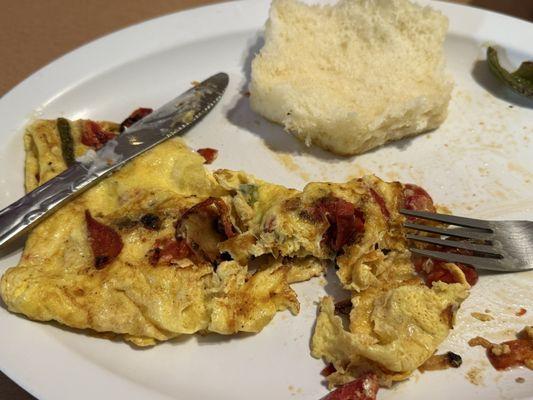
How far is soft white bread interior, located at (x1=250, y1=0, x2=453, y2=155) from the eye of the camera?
2.87 meters

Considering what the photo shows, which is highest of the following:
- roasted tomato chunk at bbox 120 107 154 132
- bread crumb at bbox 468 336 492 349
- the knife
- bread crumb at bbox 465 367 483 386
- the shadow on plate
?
the knife

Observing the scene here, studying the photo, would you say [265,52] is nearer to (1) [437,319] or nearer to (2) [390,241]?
(2) [390,241]

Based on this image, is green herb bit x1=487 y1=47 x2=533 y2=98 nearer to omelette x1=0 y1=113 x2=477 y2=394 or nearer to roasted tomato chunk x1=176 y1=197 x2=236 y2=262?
omelette x1=0 y1=113 x2=477 y2=394

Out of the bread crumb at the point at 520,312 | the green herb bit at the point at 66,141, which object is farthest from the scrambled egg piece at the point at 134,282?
the bread crumb at the point at 520,312

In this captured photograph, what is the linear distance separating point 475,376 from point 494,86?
1.90 meters

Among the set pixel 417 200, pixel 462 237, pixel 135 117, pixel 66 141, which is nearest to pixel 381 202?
pixel 417 200

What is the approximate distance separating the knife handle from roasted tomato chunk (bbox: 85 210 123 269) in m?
0.19

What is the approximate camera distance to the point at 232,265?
7.29 ft

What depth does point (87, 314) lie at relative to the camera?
2.12 metres

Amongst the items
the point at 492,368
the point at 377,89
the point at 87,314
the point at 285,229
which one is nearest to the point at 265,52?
the point at 377,89

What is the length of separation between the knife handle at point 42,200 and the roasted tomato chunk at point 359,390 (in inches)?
56.9

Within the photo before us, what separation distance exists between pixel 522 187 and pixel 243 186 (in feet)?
4.80

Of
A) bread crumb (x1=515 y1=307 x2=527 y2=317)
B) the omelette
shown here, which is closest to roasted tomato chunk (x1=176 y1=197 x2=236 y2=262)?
the omelette

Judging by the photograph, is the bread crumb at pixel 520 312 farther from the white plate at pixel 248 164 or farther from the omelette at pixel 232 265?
the omelette at pixel 232 265
